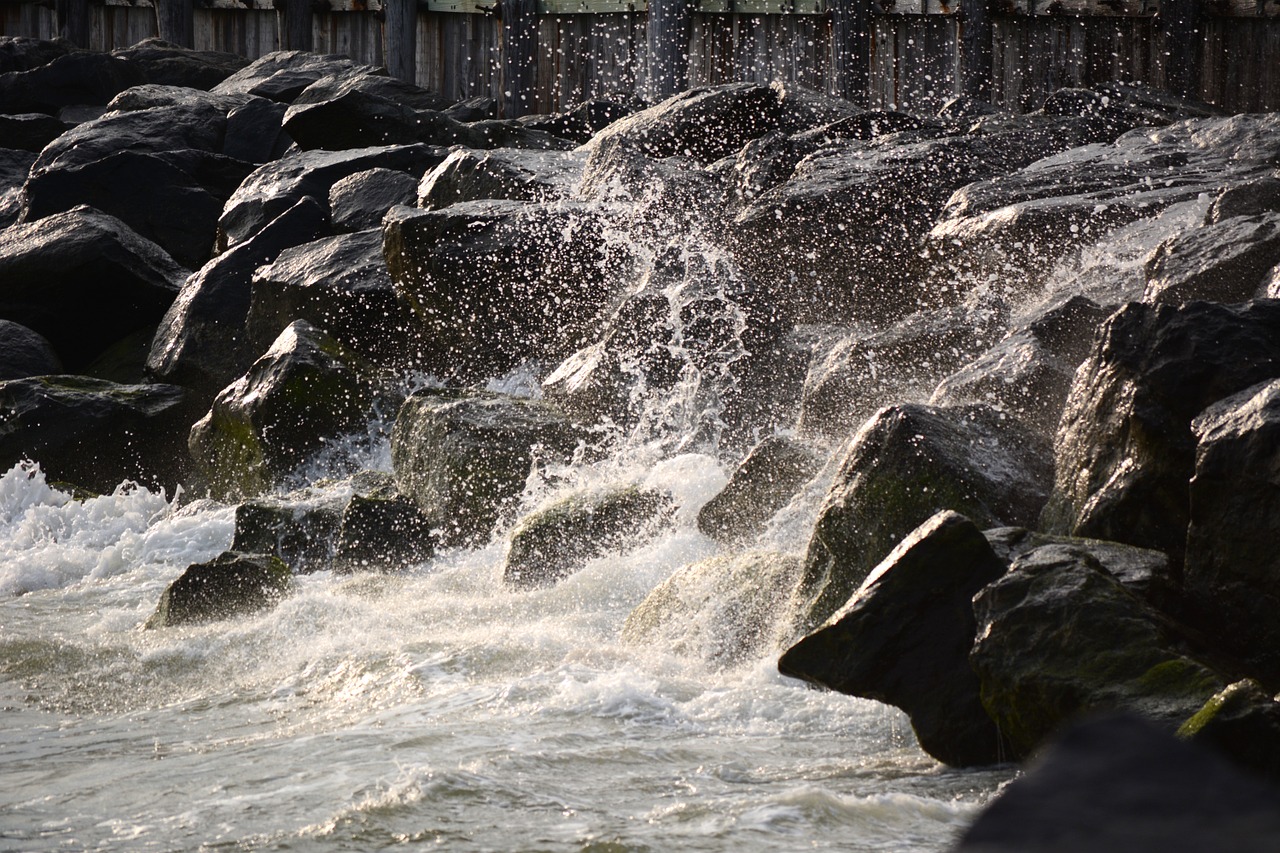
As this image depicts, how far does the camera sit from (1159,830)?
3.37ft

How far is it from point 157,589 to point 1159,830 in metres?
7.05

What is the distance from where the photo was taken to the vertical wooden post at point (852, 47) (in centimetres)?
1143

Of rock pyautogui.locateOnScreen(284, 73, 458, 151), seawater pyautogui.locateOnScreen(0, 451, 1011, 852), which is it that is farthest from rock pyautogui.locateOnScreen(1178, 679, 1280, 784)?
rock pyautogui.locateOnScreen(284, 73, 458, 151)

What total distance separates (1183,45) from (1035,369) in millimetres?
5453

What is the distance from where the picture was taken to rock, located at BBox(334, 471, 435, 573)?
699 cm

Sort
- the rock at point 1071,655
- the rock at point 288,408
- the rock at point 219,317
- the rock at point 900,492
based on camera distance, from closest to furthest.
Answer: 1. the rock at point 1071,655
2. the rock at point 900,492
3. the rock at point 288,408
4. the rock at point 219,317

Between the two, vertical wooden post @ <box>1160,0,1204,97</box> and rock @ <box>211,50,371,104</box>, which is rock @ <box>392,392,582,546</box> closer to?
vertical wooden post @ <box>1160,0,1204,97</box>

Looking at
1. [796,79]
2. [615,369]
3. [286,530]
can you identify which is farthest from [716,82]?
[286,530]

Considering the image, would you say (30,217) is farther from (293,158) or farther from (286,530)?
(286,530)

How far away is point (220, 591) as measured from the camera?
635 cm

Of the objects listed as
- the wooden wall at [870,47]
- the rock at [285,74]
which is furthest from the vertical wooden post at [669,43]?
the rock at [285,74]

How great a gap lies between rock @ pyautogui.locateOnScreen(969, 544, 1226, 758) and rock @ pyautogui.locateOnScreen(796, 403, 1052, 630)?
3.23 ft

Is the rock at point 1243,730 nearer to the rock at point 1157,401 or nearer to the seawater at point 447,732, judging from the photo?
the seawater at point 447,732

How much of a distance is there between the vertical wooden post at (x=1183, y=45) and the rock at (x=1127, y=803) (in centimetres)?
991
